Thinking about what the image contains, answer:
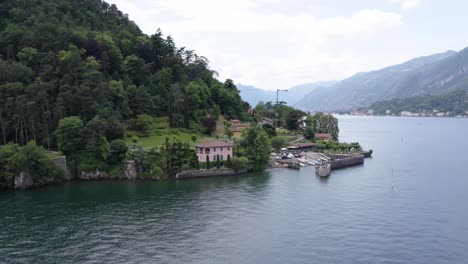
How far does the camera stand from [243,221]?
133ft

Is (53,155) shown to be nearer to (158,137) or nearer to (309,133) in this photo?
(158,137)

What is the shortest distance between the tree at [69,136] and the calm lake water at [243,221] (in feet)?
22.4

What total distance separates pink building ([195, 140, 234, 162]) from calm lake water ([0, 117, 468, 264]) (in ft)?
18.6

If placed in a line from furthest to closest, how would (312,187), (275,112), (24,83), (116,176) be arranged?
(275,112), (24,83), (116,176), (312,187)

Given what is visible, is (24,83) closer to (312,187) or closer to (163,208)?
(163,208)

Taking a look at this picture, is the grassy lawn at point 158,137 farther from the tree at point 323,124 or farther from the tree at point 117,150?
the tree at point 323,124

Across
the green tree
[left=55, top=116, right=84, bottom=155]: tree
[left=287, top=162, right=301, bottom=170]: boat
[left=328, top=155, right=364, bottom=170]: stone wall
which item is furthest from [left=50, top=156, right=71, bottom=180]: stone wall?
the green tree

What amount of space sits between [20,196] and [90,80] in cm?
2827

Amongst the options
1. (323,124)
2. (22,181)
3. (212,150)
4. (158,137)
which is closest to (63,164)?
(22,181)

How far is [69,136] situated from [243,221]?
37265mm

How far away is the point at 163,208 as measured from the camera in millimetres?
45625

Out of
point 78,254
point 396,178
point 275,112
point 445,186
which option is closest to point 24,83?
point 78,254

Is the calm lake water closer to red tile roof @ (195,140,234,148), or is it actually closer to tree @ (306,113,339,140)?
red tile roof @ (195,140,234,148)

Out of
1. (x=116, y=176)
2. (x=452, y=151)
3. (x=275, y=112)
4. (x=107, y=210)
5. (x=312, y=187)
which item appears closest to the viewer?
(x=107, y=210)
